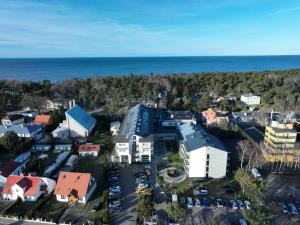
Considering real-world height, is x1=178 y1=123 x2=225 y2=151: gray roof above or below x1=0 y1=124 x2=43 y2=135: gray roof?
above

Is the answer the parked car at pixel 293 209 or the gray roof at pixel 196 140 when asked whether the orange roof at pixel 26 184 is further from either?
the parked car at pixel 293 209

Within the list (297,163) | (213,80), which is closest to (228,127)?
(297,163)

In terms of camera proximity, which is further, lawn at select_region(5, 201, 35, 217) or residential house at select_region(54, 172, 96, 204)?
residential house at select_region(54, 172, 96, 204)

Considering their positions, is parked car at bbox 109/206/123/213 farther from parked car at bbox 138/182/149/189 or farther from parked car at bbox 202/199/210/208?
parked car at bbox 202/199/210/208

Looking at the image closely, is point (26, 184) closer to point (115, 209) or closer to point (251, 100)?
point (115, 209)

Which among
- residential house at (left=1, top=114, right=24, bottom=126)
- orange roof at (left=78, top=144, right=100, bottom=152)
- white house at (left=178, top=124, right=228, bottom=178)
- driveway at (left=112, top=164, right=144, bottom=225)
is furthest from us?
residential house at (left=1, top=114, right=24, bottom=126)

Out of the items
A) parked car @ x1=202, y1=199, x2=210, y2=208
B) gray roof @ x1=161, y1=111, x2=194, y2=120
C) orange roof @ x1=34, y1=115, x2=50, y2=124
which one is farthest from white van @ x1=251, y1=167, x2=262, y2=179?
orange roof @ x1=34, y1=115, x2=50, y2=124

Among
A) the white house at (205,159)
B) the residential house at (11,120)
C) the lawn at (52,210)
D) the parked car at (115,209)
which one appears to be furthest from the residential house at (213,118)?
the residential house at (11,120)

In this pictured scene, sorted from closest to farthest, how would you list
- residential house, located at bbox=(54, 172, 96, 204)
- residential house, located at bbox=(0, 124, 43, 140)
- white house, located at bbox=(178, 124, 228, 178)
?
1. residential house, located at bbox=(54, 172, 96, 204)
2. white house, located at bbox=(178, 124, 228, 178)
3. residential house, located at bbox=(0, 124, 43, 140)
